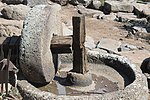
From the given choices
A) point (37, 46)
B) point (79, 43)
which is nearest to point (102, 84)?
point (79, 43)

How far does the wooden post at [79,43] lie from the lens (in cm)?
355

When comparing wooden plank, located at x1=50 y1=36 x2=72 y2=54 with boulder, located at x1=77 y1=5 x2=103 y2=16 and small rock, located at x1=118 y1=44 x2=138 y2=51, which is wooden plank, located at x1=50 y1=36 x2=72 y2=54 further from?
boulder, located at x1=77 y1=5 x2=103 y2=16

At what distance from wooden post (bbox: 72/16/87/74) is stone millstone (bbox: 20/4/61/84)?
0.22m

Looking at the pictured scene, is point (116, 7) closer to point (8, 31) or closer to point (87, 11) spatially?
point (87, 11)

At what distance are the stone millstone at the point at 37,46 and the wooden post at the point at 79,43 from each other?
22 cm

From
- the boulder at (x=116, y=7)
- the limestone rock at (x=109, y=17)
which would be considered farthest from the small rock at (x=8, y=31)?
the boulder at (x=116, y=7)

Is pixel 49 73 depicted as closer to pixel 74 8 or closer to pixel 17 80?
pixel 17 80

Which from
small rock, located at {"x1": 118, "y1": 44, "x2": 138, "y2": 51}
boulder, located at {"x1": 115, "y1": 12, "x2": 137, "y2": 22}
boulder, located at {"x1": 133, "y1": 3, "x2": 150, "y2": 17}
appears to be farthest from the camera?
boulder, located at {"x1": 133, "y1": 3, "x2": 150, "y2": 17}

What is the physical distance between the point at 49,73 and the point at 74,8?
714cm

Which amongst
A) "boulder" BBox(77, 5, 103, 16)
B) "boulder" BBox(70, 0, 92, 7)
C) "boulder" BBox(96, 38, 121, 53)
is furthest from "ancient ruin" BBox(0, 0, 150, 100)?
"boulder" BBox(70, 0, 92, 7)

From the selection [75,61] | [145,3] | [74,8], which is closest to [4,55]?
[75,61]

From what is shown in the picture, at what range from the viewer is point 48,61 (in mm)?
3549

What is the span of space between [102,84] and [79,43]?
0.65 meters

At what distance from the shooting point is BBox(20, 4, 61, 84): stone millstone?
335 centimetres
